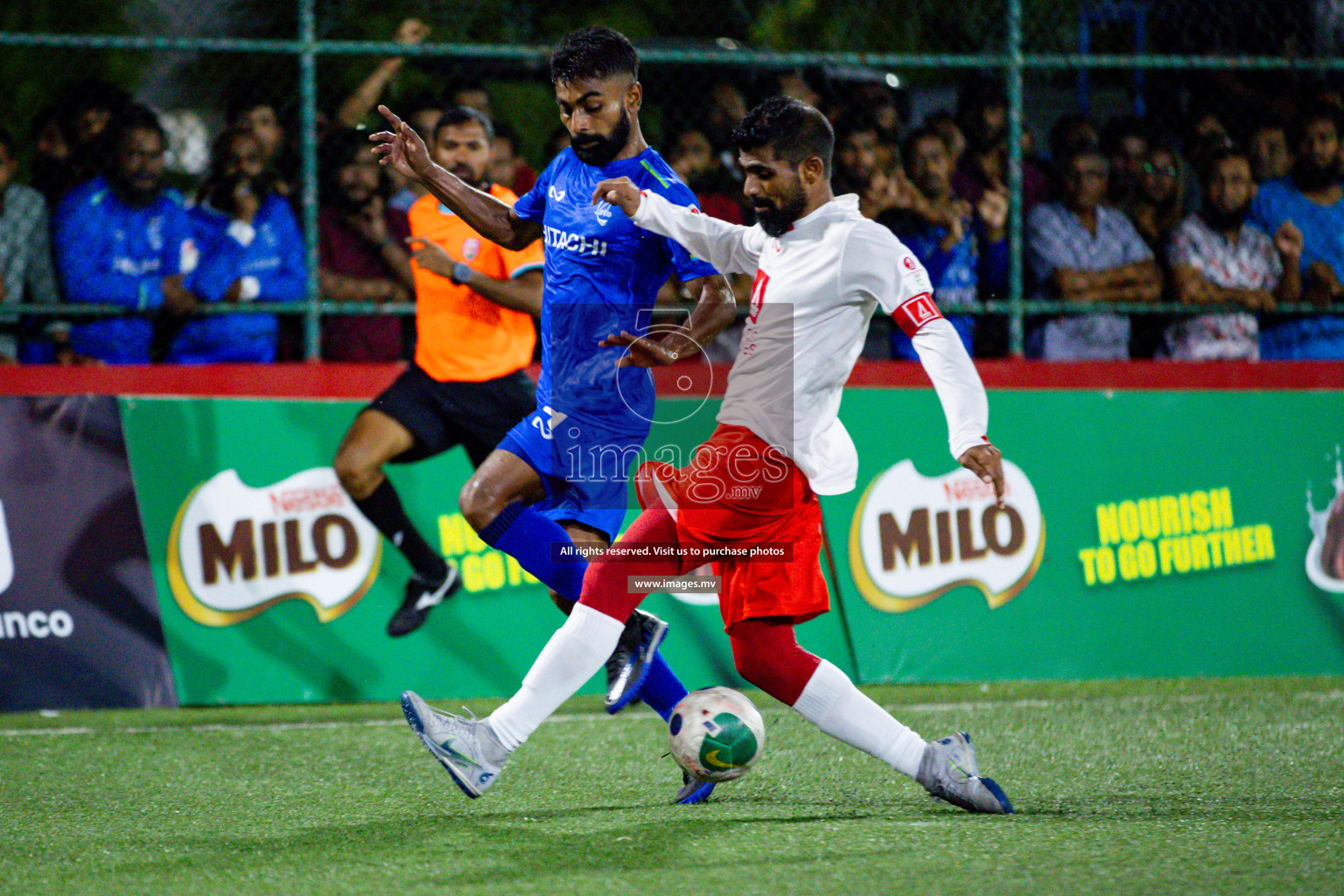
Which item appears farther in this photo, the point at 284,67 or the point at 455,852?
the point at 284,67

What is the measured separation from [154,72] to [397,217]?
208 centimetres

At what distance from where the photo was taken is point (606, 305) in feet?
15.5

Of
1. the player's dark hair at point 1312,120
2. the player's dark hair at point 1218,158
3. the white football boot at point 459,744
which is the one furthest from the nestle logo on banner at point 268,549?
the player's dark hair at point 1312,120

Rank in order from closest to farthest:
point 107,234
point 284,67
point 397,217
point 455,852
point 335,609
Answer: point 455,852
point 335,609
point 107,234
point 397,217
point 284,67

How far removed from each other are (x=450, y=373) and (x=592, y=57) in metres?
2.20

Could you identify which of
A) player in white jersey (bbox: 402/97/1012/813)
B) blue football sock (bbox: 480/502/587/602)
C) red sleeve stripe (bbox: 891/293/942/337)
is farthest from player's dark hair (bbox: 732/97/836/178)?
blue football sock (bbox: 480/502/587/602)

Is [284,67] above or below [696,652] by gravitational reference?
above

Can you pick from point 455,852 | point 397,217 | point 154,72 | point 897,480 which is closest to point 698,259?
point 455,852

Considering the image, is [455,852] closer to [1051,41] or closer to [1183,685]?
[1183,685]

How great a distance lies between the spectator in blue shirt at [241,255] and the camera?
22.2 ft

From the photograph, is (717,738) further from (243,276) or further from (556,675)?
(243,276)

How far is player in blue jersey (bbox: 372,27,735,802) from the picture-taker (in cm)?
454

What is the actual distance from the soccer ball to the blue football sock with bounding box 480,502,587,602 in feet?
2.70

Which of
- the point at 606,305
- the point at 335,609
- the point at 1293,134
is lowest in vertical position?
the point at 335,609
